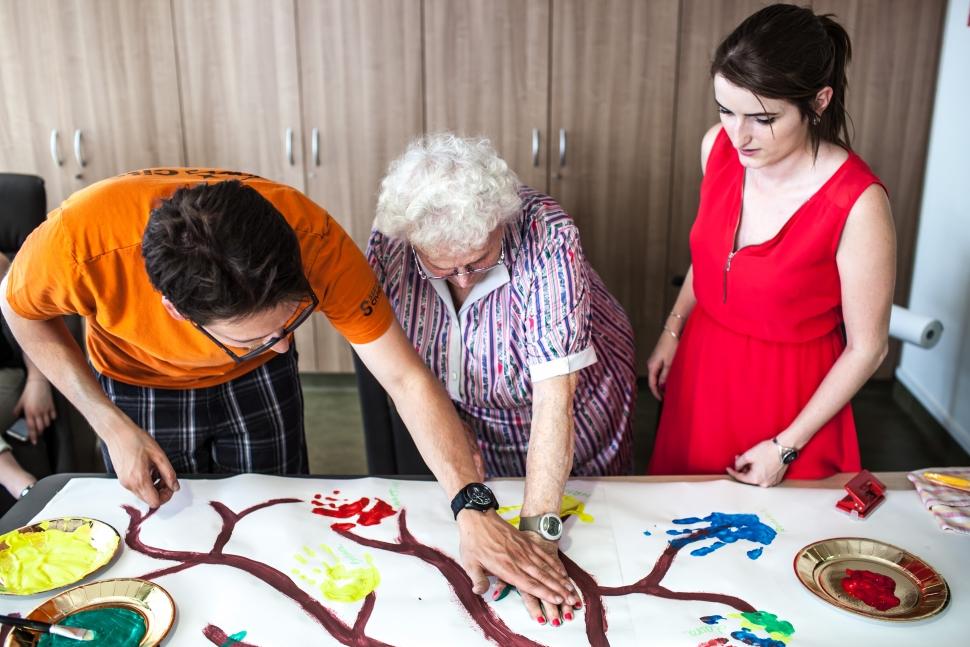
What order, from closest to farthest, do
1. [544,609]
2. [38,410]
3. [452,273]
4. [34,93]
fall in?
[544,609] < [452,273] < [38,410] < [34,93]

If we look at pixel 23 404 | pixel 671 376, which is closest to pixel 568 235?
pixel 671 376

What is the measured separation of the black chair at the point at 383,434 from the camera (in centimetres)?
190

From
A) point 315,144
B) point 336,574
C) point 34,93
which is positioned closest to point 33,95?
point 34,93

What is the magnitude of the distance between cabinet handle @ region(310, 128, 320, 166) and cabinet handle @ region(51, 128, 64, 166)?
3.29 feet

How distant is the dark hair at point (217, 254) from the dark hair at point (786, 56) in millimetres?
849

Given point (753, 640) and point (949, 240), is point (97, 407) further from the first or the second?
point (949, 240)

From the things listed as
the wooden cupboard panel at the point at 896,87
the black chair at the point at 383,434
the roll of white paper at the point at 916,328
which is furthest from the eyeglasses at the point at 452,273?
the wooden cupboard panel at the point at 896,87

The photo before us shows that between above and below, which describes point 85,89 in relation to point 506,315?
above

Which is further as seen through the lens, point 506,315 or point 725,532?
point 506,315

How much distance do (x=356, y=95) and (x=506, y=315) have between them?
6.16 feet

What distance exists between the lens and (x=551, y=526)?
1.36 metres

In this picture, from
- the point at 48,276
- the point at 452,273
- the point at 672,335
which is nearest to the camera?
the point at 48,276

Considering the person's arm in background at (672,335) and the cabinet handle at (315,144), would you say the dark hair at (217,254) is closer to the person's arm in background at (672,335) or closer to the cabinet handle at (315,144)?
the person's arm in background at (672,335)

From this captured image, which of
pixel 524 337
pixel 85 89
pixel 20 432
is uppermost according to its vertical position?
pixel 85 89
